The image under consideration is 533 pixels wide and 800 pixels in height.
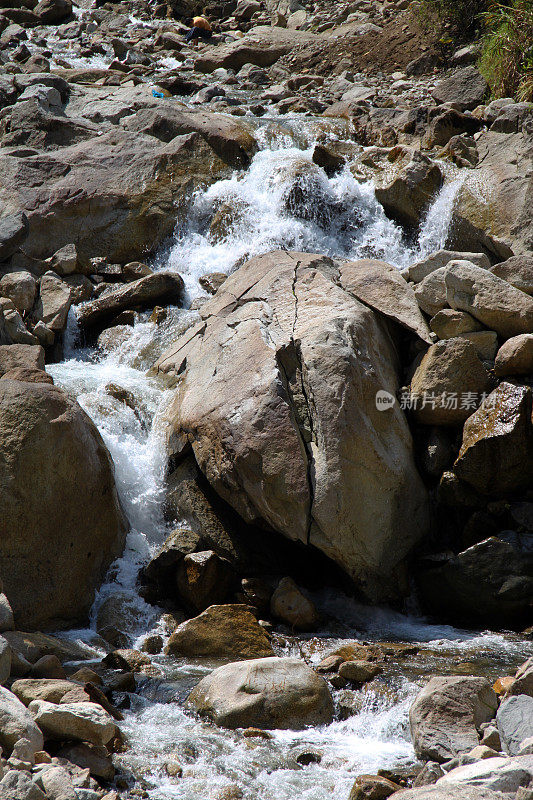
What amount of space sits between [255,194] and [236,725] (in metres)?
9.16

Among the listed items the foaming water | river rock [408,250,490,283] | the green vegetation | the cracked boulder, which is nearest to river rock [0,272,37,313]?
the foaming water

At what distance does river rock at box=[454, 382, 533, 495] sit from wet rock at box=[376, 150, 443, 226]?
15.4ft

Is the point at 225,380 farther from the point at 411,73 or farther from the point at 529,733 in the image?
the point at 411,73

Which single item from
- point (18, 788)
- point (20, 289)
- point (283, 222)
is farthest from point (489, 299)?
point (20, 289)

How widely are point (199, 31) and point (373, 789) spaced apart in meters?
22.4

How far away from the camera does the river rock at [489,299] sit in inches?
267

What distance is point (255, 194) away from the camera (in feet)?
39.0

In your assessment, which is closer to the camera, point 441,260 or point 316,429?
point 316,429

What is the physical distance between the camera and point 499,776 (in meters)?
2.96

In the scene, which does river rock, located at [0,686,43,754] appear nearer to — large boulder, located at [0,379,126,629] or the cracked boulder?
large boulder, located at [0,379,126,629]

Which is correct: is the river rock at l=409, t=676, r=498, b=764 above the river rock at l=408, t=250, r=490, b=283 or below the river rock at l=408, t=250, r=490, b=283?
below

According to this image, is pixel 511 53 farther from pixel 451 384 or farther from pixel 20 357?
pixel 20 357

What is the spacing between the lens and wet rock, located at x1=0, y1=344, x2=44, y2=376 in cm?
766

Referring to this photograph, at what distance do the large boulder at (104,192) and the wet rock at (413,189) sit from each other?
10.7 ft
